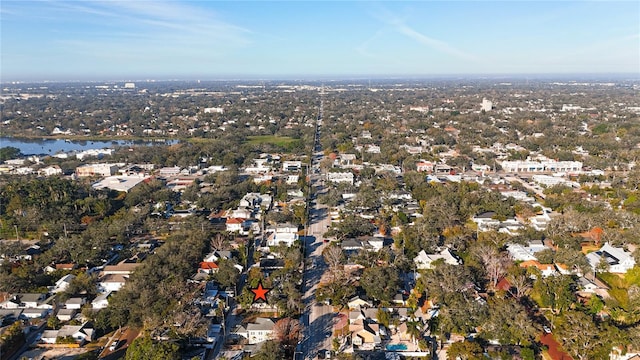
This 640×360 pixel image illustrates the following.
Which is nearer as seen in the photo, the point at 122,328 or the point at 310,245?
the point at 122,328

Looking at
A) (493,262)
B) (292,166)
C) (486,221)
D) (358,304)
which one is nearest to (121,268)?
(358,304)

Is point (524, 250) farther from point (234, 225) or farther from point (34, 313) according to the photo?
point (34, 313)

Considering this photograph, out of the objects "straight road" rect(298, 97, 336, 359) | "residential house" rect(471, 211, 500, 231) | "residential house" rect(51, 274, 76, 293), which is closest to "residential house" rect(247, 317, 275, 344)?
"straight road" rect(298, 97, 336, 359)

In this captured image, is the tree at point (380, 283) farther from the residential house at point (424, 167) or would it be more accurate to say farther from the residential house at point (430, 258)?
the residential house at point (424, 167)

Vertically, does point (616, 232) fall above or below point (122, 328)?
above

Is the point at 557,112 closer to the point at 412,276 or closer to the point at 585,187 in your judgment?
the point at 585,187

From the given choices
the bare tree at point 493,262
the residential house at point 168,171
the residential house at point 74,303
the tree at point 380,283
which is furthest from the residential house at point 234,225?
the residential house at point 168,171

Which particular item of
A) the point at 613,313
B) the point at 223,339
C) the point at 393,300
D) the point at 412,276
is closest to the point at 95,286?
the point at 223,339
